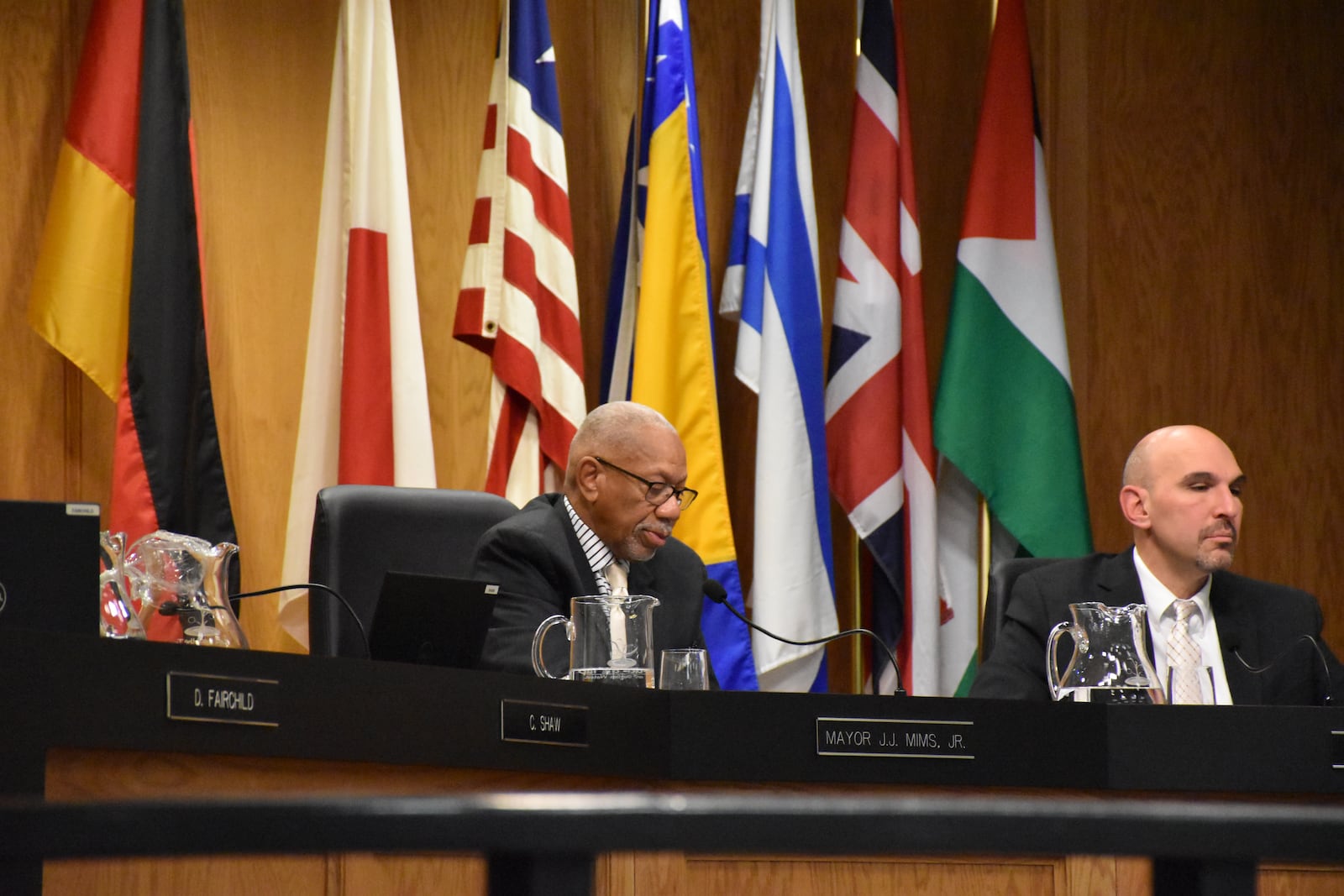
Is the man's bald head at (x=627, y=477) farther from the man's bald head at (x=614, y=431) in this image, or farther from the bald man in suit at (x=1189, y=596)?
the bald man in suit at (x=1189, y=596)

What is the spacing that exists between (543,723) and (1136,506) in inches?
77.2

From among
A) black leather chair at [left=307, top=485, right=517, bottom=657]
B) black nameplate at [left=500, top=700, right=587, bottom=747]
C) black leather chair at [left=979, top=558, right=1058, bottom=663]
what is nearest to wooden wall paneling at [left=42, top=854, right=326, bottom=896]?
black nameplate at [left=500, top=700, right=587, bottom=747]

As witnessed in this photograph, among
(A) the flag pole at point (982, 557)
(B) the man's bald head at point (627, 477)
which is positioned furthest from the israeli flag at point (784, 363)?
(B) the man's bald head at point (627, 477)

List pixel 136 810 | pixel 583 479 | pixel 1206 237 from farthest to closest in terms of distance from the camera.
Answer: pixel 1206 237 < pixel 583 479 < pixel 136 810

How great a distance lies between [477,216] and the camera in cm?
427

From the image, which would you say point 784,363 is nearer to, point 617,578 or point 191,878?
point 617,578

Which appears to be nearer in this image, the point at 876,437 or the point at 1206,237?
the point at 876,437

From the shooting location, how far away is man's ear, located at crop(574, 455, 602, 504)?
3496mm

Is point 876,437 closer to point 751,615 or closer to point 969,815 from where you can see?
point 751,615

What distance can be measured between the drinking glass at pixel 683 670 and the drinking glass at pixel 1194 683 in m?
0.84

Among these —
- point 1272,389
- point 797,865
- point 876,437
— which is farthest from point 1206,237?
point 797,865

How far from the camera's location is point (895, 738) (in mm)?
2363

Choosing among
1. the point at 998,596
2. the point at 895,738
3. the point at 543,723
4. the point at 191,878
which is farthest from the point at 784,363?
the point at 191,878

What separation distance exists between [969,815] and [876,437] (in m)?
4.07
